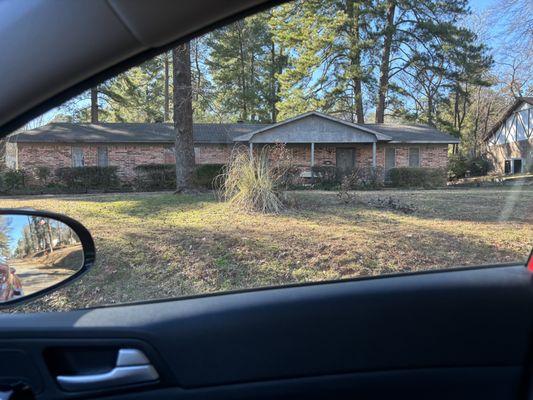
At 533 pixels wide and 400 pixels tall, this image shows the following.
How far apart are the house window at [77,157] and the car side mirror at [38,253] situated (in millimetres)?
19746

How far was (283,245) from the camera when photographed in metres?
5.18

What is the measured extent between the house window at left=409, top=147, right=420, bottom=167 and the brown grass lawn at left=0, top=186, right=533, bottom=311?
520 inches

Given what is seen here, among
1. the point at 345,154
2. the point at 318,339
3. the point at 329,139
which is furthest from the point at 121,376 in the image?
the point at 345,154

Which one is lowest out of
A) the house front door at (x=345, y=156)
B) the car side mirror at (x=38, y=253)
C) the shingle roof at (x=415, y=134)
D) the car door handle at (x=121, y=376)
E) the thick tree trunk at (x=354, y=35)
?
the car door handle at (x=121, y=376)

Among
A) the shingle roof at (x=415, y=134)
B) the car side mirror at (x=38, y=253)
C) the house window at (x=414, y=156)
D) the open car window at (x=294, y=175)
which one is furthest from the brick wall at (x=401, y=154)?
the car side mirror at (x=38, y=253)

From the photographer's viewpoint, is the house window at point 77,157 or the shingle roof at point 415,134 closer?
the house window at point 77,157

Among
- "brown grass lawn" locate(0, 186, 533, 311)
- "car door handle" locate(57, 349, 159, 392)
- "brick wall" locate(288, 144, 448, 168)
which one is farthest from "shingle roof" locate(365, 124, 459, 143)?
"car door handle" locate(57, 349, 159, 392)

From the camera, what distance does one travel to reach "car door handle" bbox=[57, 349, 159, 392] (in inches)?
70.5

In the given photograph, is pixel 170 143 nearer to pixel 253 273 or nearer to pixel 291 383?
pixel 253 273

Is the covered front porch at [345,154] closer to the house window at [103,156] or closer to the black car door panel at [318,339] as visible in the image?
the house window at [103,156]

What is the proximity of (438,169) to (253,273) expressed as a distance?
14.1 m

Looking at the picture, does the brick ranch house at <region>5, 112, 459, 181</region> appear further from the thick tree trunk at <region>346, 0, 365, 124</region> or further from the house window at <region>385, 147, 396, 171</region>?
the thick tree trunk at <region>346, 0, 365, 124</region>

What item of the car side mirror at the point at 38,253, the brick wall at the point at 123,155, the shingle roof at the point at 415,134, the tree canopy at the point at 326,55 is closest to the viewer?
the car side mirror at the point at 38,253

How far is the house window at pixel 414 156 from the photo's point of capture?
20.2 metres
